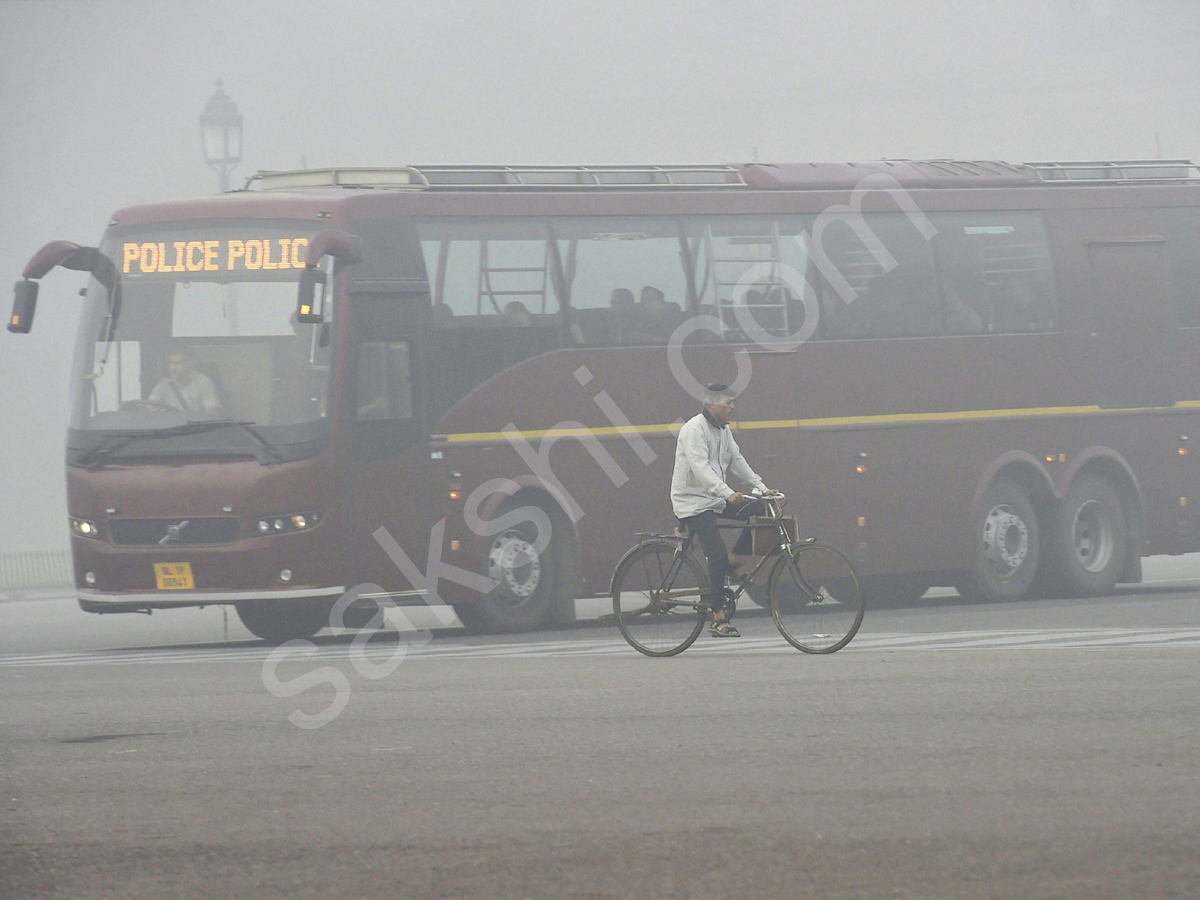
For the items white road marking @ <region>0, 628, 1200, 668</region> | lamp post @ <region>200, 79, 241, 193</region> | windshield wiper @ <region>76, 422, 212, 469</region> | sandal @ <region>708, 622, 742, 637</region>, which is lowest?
white road marking @ <region>0, 628, 1200, 668</region>

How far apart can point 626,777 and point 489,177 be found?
1091 centimetres

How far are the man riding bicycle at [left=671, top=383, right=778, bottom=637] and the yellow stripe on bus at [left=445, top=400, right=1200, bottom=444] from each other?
3611mm

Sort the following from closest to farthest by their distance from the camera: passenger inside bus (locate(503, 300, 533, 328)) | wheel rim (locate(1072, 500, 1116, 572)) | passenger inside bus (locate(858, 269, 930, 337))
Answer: passenger inside bus (locate(503, 300, 533, 328)), passenger inside bus (locate(858, 269, 930, 337)), wheel rim (locate(1072, 500, 1116, 572))

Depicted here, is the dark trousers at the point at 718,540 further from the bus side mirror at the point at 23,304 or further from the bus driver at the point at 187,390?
the bus side mirror at the point at 23,304

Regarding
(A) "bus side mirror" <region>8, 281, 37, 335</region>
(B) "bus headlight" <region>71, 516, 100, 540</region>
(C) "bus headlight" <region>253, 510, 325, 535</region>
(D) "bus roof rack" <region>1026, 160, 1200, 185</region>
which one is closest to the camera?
(C) "bus headlight" <region>253, 510, 325, 535</region>

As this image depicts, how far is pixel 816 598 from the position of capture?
552 inches

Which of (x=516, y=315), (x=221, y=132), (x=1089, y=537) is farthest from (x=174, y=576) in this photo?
(x=221, y=132)

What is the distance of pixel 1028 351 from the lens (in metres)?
20.9

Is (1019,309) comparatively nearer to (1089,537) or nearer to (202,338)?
(1089,537)

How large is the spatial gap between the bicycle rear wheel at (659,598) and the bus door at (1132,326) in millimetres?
8279

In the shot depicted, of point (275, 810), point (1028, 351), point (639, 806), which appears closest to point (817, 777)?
point (639, 806)

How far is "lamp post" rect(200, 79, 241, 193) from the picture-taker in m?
28.0

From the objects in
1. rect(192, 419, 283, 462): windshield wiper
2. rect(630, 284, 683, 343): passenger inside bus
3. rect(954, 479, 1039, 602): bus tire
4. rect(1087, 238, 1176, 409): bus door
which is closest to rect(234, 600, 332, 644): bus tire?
rect(192, 419, 283, 462): windshield wiper

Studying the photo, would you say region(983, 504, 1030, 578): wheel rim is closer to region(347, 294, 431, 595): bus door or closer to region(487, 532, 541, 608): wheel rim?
region(487, 532, 541, 608): wheel rim
